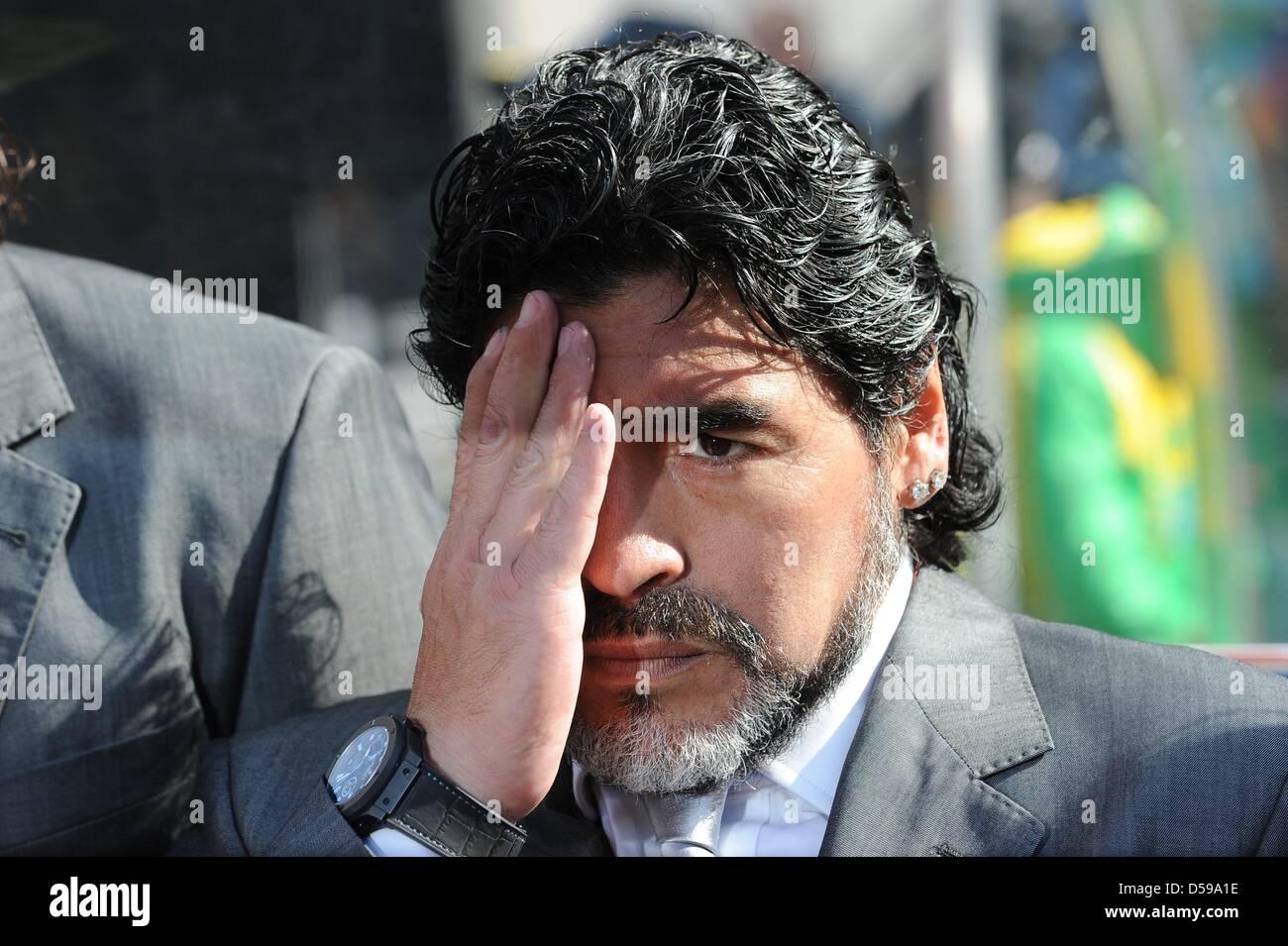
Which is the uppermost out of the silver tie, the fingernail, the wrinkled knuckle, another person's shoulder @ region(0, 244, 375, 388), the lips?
another person's shoulder @ region(0, 244, 375, 388)

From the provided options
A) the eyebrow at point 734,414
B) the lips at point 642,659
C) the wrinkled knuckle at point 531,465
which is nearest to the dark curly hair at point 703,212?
the eyebrow at point 734,414

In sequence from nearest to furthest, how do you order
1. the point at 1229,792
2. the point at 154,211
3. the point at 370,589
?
the point at 1229,792 → the point at 370,589 → the point at 154,211

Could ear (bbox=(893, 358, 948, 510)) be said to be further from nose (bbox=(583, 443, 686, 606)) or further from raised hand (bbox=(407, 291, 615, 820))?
raised hand (bbox=(407, 291, 615, 820))

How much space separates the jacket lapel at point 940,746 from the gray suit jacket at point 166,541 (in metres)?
0.94

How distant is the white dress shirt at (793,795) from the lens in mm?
1925

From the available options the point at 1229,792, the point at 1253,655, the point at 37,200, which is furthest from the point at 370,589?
the point at 1253,655

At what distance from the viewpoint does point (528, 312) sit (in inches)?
72.5

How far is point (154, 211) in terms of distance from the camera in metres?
3.33

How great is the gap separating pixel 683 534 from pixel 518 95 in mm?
832

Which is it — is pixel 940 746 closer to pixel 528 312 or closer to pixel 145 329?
pixel 528 312

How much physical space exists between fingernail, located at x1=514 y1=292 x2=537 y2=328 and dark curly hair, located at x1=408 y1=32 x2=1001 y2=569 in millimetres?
54

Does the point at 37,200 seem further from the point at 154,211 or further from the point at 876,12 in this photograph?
the point at 876,12

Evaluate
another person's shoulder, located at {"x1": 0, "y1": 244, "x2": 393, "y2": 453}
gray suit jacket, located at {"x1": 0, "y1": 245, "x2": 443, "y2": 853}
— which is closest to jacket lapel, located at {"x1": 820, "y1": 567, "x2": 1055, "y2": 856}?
gray suit jacket, located at {"x1": 0, "y1": 245, "x2": 443, "y2": 853}

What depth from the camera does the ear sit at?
6.82 ft
